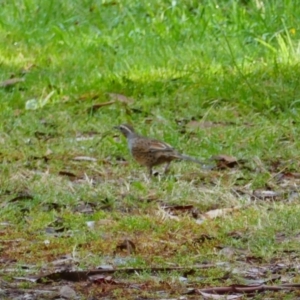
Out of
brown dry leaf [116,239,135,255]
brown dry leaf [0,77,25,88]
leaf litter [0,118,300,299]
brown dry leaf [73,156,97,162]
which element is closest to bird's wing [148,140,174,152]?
brown dry leaf [73,156,97,162]

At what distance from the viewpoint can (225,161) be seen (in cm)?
718

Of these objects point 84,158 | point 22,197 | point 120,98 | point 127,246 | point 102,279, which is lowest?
point 120,98

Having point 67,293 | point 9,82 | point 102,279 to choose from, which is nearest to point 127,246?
point 102,279

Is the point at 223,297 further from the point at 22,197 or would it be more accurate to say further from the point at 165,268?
the point at 22,197

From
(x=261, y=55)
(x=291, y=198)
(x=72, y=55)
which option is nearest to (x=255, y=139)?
(x=291, y=198)

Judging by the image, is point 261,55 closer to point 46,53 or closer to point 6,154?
point 46,53

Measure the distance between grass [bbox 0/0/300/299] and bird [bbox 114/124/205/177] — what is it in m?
0.09

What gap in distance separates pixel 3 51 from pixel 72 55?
2.06 feet

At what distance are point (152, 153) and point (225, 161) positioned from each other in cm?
54

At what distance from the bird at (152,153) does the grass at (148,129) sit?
9 centimetres

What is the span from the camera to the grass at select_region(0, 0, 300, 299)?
5.28 meters

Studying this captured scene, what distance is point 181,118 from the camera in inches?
330

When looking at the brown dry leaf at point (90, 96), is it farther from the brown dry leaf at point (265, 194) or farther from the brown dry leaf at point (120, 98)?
the brown dry leaf at point (265, 194)

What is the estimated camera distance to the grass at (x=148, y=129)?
5.28 meters
